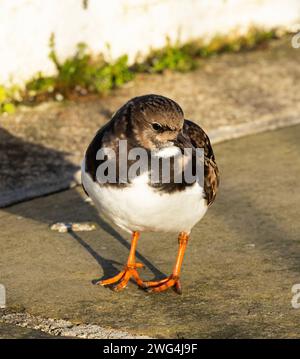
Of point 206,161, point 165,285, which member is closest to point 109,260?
point 165,285

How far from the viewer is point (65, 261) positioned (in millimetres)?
Result: 5984

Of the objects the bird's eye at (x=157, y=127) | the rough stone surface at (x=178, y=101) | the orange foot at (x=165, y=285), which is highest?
the bird's eye at (x=157, y=127)

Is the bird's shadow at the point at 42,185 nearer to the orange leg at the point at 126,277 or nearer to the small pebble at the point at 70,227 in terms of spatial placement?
the small pebble at the point at 70,227

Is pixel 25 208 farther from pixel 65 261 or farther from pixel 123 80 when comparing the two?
pixel 123 80

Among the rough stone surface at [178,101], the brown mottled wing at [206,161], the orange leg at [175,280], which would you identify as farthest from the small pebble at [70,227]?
the brown mottled wing at [206,161]

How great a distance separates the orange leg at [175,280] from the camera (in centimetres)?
557

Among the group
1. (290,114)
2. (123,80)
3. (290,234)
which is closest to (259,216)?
(290,234)

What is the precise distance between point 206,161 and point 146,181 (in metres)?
0.65

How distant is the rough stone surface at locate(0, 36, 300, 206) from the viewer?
732cm

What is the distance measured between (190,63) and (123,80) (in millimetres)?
918

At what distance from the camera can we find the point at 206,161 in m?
5.65

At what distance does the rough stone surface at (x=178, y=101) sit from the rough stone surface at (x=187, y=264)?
377 mm
